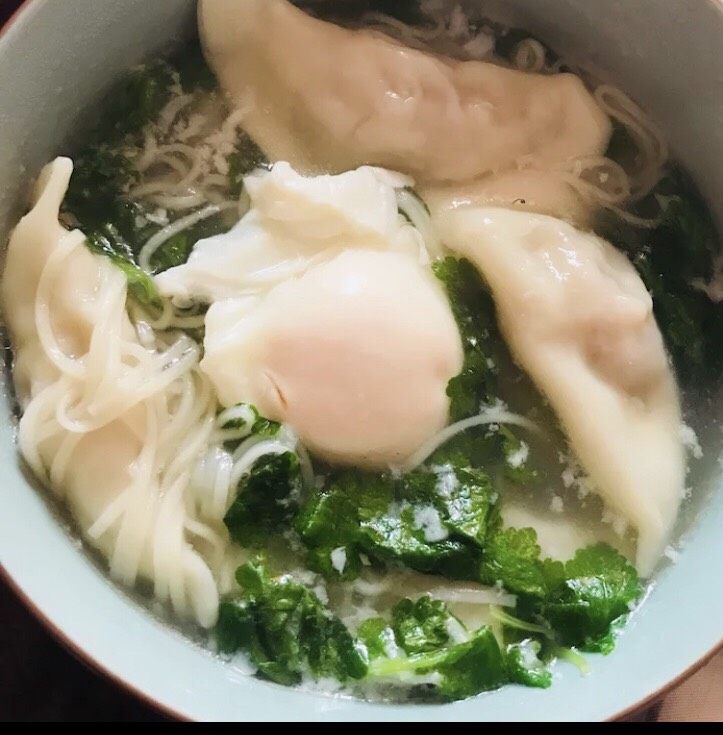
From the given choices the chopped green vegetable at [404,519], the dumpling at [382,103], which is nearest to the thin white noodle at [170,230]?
the dumpling at [382,103]

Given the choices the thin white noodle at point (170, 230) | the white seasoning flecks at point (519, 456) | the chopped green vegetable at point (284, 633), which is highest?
the white seasoning flecks at point (519, 456)

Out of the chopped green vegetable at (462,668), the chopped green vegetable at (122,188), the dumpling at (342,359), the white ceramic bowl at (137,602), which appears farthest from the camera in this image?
the chopped green vegetable at (122,188)

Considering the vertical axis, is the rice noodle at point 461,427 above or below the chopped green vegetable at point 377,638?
above

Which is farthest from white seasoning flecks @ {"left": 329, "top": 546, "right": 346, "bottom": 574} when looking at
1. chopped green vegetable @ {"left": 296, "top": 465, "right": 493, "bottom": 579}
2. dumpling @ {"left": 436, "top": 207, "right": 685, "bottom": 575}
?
dumpling @ {"left": 436, "top": 207, "right": 685, "bottom": 575}

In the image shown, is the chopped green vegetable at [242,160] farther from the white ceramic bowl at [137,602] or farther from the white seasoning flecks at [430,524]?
the white seasoning flecks at [430,524]

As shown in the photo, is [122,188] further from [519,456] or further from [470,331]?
[519,456]

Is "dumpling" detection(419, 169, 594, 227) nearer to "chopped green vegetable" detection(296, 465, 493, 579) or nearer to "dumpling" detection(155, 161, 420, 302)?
"dumpling" detection(155, 161, 420, 302)
